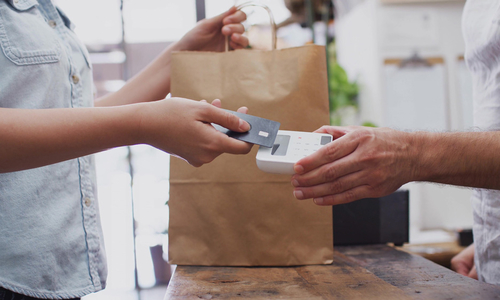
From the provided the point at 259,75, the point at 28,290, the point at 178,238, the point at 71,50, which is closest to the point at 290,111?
the point at 259,75

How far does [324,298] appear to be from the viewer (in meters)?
0.57

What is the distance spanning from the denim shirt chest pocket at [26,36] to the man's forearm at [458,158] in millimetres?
676

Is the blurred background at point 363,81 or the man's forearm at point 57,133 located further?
the blurred background at point 363,81

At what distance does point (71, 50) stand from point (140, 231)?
2276 millimetres

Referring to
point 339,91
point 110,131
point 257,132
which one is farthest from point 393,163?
point 339,91

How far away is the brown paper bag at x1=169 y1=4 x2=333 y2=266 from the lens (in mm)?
761

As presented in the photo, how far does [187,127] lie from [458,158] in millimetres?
457

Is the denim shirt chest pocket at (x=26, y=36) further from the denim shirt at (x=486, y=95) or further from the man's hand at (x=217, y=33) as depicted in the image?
the denim shirt at (x=486, y=95)

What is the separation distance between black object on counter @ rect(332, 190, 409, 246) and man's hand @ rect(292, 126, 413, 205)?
30 cm

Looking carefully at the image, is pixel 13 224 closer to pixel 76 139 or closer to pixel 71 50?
pixel 76 139

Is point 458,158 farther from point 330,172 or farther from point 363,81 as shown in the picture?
point 363,81

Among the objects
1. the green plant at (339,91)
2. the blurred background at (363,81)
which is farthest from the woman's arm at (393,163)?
the green plant at (339,91)

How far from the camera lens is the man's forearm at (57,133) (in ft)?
1.66

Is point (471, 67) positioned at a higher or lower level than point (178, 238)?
higher
